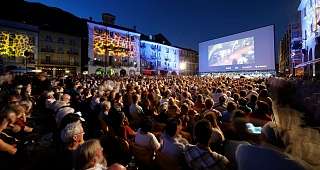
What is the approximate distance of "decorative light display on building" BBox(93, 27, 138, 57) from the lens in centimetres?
6611

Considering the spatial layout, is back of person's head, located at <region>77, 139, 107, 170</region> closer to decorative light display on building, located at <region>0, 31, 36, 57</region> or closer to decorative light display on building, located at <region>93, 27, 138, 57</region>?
decorative light display on building, located at <region>0, 31, 36, 57</region>

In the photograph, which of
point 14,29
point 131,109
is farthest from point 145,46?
point 131,109

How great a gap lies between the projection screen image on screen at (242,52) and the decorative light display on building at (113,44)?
22.7 meters

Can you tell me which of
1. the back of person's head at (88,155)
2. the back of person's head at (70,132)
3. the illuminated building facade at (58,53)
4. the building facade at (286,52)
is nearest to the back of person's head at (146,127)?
the back of person's head at (70,132)

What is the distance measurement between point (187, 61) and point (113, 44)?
4822cm

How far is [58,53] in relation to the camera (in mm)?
59562

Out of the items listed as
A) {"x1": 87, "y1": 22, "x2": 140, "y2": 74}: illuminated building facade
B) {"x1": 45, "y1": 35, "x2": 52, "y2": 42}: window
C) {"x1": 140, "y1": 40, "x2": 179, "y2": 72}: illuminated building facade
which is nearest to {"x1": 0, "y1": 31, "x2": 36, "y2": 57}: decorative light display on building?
{"x1": 45, "y1": 35, "x2": 52, "y2": 42}: window

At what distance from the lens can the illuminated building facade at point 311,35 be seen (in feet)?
141

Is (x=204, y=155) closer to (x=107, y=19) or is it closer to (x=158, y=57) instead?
(x=107, y=19)

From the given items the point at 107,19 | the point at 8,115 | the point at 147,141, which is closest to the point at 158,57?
the point at 107,19

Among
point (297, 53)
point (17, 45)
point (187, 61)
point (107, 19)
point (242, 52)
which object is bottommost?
point (242, 52)

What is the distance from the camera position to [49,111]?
9.77 metres

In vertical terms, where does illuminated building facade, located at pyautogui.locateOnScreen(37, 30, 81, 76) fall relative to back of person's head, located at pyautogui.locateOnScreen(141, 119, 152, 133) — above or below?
above

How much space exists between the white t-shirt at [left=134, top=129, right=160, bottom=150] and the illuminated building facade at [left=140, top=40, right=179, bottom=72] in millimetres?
77674
